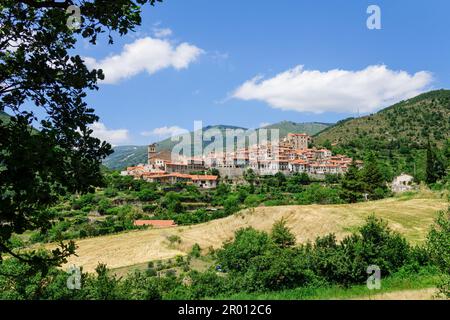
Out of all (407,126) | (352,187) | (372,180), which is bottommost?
(352,187)

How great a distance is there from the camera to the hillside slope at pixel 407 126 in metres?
120

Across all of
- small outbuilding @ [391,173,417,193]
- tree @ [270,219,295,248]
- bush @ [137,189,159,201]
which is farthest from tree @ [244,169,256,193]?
tree @ [270,219,295,248]

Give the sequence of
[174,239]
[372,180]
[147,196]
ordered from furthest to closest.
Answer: [147,196] < [372,180] < [174,239]

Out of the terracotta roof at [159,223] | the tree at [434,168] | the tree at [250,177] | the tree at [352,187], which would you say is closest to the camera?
the tree at [352,187]

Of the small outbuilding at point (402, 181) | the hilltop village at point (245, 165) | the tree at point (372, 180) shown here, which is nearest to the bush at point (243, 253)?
the tree at point (372, 180)

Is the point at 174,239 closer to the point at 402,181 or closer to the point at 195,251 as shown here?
the point at 195,251

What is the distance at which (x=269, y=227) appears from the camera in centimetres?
3741

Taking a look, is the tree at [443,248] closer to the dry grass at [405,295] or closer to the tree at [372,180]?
the dry grass at [405,295]

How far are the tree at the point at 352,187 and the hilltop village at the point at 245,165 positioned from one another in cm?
4646

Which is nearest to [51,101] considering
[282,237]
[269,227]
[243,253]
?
[243,253]

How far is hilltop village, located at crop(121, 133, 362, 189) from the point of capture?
335 feet

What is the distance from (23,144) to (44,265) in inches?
62.4

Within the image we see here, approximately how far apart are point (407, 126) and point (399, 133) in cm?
641
